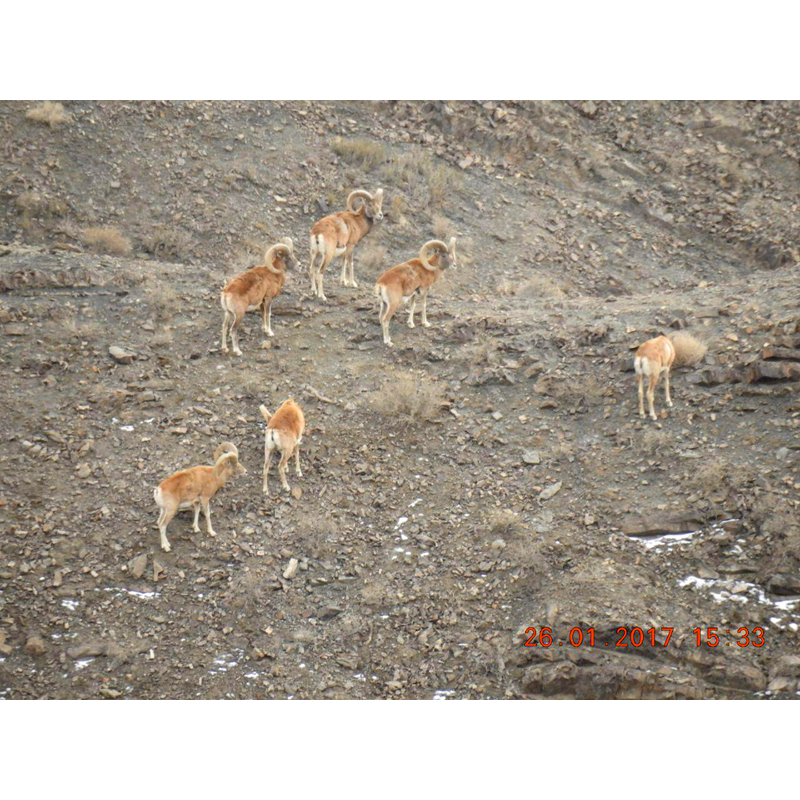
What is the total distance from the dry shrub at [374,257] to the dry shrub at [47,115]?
907 cm

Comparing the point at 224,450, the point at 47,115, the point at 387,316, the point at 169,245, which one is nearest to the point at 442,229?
the point at 169,245

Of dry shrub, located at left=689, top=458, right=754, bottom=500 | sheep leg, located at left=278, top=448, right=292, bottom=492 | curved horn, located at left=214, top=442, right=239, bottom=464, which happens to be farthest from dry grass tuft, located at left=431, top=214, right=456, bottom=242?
dry shrub, located at left=689, top=458, right=754, bottom=500

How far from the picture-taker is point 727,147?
29.2 meters

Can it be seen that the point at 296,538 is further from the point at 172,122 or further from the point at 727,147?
the point at 727,147

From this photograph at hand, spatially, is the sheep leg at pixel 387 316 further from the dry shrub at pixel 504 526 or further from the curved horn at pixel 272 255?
the dry shrub at pixel 504 526

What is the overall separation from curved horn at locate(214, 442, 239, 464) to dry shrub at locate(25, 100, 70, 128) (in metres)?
14.7

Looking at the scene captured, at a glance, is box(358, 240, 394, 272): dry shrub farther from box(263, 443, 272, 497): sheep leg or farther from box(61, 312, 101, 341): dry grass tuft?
box(263, 443, 272, 497): sheep leg

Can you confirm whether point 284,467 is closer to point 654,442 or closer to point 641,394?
point 654,442

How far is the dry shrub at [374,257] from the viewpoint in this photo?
22.5 m

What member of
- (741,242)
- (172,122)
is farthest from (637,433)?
(172,122)

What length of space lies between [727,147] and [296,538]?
22905 millimetres

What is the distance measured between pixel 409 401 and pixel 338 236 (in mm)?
4682

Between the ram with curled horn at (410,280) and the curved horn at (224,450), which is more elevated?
the ram with curled horn at (410,280)

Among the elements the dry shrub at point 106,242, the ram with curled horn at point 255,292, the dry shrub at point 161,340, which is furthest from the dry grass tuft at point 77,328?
the dry shrub at point 106,242
